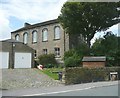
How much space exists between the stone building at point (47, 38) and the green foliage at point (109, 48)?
6.31 meters

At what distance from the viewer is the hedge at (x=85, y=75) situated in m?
28.5

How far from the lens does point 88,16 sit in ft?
159

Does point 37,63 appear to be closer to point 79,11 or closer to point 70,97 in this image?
point 79,11

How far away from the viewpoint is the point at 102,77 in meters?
32.6

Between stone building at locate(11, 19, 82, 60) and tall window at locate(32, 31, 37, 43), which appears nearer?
stone building at locate(11, 19, 82, 60)

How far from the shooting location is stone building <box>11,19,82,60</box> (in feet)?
178

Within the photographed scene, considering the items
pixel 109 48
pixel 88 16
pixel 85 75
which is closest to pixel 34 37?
pixel 88 16

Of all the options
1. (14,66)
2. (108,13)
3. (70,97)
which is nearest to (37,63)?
(14,66)

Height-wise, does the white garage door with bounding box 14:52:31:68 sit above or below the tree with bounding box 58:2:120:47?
below

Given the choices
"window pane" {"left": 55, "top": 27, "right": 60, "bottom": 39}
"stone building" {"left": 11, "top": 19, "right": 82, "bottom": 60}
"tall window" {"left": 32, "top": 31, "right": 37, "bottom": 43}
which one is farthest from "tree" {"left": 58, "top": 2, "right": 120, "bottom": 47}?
"tall window" {"left": 32, "top": 31, "right": 37, "bottom": 43}

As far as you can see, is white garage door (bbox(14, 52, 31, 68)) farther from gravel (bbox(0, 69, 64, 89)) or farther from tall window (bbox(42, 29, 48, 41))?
gravel (bbox(0, 69, 64, 89))

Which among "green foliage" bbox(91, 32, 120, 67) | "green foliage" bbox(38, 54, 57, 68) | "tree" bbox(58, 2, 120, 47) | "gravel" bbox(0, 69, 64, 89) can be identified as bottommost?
"gravel" bbox(0, 69, 64, 89)

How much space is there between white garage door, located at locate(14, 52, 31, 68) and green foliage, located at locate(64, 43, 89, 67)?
19.7 ft

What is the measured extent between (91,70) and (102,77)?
193cm
